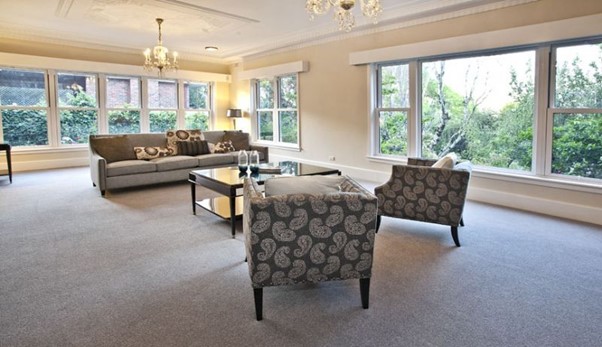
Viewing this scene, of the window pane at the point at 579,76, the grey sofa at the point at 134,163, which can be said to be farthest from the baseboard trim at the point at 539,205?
the grey sofa at the point at 134,163

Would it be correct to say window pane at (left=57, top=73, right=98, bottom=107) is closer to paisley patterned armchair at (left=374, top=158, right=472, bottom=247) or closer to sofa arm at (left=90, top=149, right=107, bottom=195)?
sofa arm at (left=90, top=149, right=107, bottom=195)

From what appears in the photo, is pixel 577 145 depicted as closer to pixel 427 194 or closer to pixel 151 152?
pixel 427 194

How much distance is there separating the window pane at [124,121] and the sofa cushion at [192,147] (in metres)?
2.77

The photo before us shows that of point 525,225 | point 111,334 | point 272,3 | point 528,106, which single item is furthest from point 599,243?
point 272,3

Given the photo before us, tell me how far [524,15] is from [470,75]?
0.91 m

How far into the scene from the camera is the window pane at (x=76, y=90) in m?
7.55

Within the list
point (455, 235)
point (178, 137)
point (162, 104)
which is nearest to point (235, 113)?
point (162, 104)

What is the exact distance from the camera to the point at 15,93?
705 centimetres

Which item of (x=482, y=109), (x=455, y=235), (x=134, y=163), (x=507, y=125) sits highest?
(x=482, y=109)

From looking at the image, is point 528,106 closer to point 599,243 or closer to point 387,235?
point 599,243

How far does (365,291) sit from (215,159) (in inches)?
180

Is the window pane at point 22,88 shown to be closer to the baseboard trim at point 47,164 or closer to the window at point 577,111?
the baseboard trim at point 47,164

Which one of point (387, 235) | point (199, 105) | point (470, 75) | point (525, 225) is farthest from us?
point (199, 105)

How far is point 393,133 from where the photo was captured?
597cm
